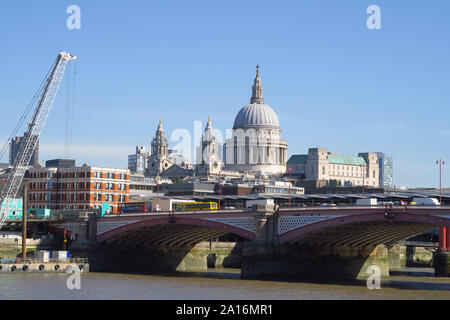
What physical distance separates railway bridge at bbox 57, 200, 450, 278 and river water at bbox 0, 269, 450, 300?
470cm

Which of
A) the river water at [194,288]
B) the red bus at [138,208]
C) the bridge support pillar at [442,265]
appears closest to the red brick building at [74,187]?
the red bus at [138,208]

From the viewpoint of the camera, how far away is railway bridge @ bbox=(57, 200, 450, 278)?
80250mm

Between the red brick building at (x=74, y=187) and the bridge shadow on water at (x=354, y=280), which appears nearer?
the bridge shadow on water at (x=354, y=280)

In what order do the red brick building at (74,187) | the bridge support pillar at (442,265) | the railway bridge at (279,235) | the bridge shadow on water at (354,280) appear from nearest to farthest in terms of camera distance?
the railway bridge at (279,235) → the bridge shadow on water at (354,280) → the bridge support pillar at (442,265) → the red brick building at (74,187)

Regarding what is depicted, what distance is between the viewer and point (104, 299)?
2574 inches

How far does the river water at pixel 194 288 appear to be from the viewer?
→ 68062 millimetres

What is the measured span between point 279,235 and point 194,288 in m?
12.8

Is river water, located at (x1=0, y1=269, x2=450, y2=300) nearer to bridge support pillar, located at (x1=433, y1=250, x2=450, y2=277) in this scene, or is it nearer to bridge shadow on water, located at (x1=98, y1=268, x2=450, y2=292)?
bridge shadow on water, located at (x1=98, y1=268, x2=450, y2=292)

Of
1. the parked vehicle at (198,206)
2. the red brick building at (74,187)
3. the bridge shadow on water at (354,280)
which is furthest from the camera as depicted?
the red brick building at (74,187)

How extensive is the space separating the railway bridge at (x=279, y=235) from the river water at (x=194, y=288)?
4.70 meters

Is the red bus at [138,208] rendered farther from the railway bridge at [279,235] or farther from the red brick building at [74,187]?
the red brick building at [74,187]

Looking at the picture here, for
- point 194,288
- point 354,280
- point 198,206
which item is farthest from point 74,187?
point 194,288

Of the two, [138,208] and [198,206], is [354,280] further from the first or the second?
[138,208]

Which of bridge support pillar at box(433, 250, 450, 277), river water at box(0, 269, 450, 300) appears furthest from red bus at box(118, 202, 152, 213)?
bridge support pillar at box(433, 250, 450, 277)
